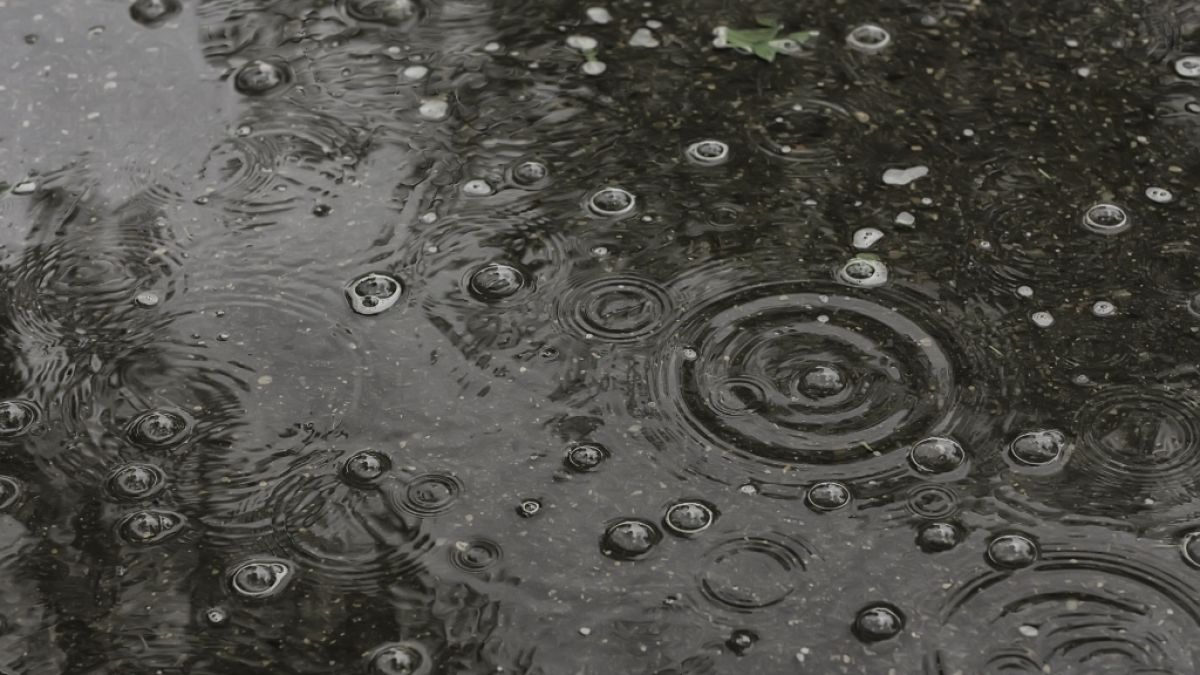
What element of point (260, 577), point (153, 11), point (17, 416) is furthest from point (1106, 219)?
point (153, 11)

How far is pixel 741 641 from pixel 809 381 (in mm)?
547

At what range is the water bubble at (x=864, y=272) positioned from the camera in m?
2.62

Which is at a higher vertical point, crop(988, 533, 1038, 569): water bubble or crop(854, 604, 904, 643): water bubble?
crop(988, 533, 1038, 569): water bubble

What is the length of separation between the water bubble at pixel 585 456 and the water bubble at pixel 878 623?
519 millimetres

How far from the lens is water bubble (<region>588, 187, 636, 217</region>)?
2.79m

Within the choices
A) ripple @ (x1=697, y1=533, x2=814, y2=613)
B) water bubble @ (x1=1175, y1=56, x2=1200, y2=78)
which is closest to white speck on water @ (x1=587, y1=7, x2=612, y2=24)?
water bubble @ (x1=1175, y1=56, x2=1200, y2=78)

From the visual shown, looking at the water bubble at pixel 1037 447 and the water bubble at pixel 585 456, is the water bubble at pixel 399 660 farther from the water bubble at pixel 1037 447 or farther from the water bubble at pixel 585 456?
the water bubble at pixel 1037 447

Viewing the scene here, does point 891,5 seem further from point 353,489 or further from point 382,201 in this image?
point 353,489

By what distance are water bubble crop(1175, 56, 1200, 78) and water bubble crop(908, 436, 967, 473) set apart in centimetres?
131

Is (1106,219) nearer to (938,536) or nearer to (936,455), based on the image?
(936,455)

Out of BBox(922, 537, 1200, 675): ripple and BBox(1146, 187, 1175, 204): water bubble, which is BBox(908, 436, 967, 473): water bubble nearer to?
BBox(922, 537, 1200, 675): ripple

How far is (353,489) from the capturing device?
2311mm

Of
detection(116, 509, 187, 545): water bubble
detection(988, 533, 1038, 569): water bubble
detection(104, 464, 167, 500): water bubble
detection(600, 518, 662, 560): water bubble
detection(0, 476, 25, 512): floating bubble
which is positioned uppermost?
detection(988, 533, 1038, 569): water bubble

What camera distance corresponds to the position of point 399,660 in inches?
82.3
